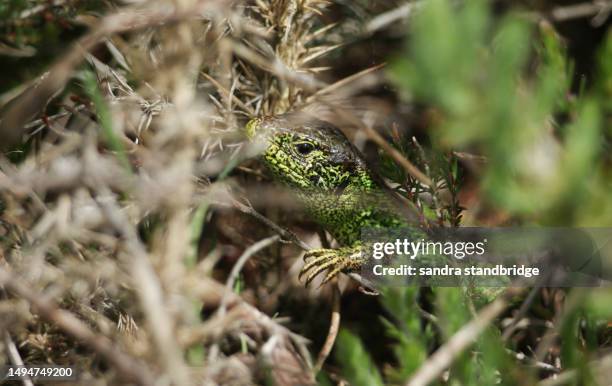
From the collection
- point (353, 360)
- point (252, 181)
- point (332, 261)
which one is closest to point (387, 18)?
point (252, 181)

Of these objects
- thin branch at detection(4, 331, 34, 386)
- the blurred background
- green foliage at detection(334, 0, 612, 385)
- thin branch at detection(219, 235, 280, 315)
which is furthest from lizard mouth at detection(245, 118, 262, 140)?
green foliage at detection(334, 0, 612, 385)

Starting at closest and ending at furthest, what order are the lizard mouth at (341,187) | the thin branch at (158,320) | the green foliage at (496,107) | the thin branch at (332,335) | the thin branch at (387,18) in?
the green foliage at (496,107) → the thin branch at (158,320) → the thin branch at (332,335) → the lizard mouth at (341,187) → the thin branch at (387,18)

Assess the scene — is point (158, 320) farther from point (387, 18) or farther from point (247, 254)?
point (387, 18)

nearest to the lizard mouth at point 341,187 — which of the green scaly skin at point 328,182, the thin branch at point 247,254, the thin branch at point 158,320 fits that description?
the green scaly skin at point 328,182

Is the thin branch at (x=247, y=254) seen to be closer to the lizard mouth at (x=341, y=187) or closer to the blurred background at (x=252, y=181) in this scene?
the blurred background at (x=252, y=181)

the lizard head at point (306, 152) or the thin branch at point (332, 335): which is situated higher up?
the lizard head at point (306, 152)

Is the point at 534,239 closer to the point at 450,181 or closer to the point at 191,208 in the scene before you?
the point at 450,181

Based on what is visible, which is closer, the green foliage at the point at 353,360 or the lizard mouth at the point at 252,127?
the green foliage at the point at 353,360

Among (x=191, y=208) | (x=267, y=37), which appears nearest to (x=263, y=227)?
(x=191, y=208)
